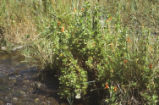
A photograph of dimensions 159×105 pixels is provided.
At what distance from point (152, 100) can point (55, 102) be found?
1461 millimetres

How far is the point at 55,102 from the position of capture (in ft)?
11.7

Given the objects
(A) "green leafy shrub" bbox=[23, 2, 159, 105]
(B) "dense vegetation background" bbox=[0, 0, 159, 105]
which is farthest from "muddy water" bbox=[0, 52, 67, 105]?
(A) "green leafy shrub" bbox=[23, 2, 159, 105]

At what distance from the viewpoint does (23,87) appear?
13.2ft

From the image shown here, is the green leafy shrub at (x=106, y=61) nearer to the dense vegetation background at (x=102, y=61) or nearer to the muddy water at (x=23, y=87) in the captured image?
the dense vegetation background at (x=102, y=61)

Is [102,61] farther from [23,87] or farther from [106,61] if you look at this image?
[23,87]

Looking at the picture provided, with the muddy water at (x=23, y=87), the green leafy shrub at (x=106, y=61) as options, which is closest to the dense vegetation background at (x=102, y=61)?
the green leafy shrub at (x=106, y=61)

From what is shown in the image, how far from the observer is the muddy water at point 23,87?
3.66 m

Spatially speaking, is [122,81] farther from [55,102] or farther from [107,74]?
[55,102]

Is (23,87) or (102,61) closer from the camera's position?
(102,61)

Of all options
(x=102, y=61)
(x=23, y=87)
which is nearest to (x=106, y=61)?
(x=102, y=61)

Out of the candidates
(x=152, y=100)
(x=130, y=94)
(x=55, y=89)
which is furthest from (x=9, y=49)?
(x=152, y=100)

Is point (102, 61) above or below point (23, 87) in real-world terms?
above

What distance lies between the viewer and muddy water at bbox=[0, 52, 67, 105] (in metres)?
3.66

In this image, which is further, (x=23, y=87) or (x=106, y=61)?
(x=23, y=87)
